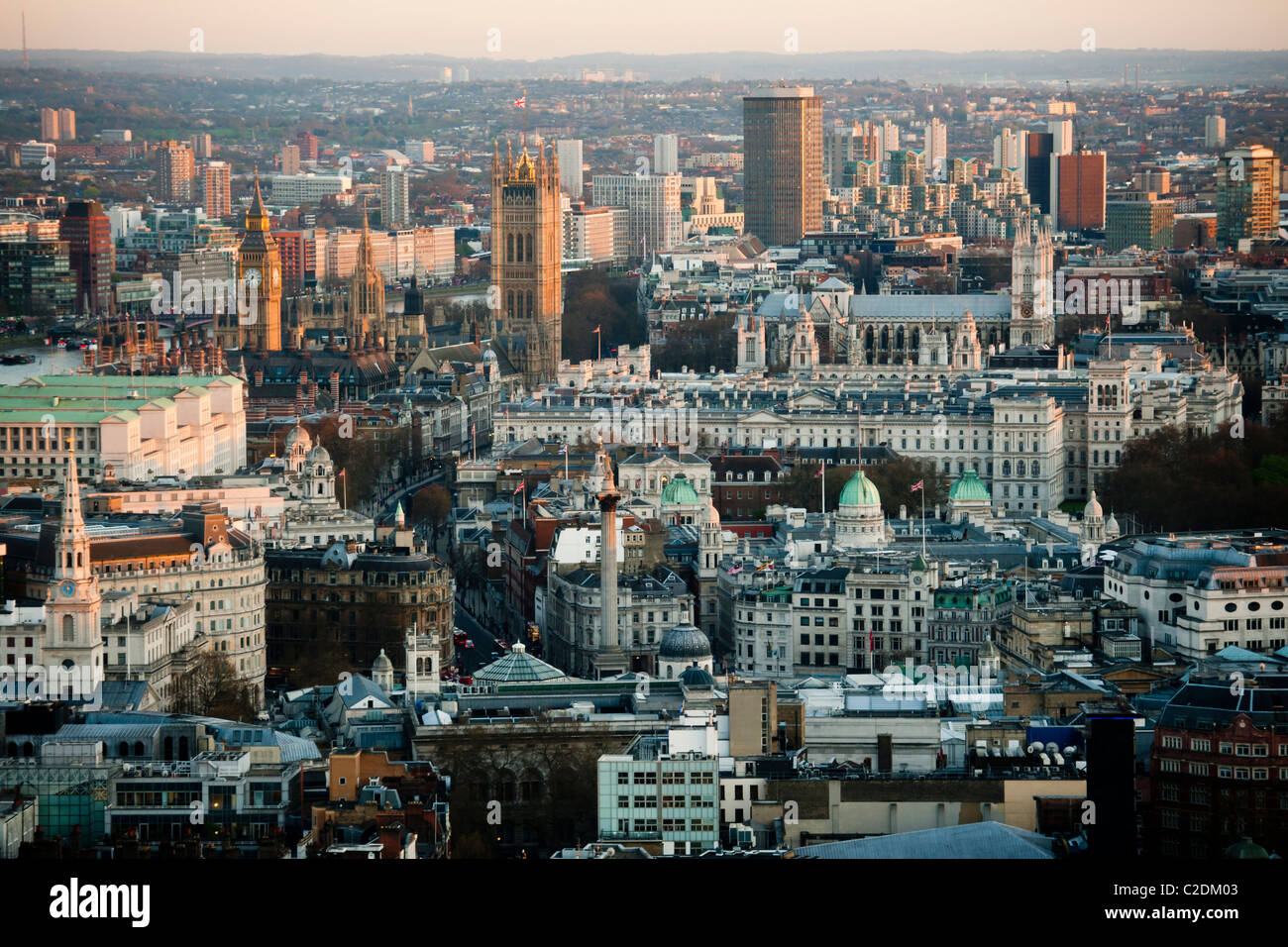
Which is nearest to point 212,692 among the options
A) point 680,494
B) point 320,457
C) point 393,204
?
point 320,457

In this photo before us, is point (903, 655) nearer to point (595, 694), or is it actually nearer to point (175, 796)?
point (595, 694)

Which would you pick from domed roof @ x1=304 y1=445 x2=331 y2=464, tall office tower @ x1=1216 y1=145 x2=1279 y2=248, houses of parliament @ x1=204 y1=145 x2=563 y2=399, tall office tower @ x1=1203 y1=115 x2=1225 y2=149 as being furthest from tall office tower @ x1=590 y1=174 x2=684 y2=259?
domed roof @ x1=304 y1=445 x2=331 y2=464

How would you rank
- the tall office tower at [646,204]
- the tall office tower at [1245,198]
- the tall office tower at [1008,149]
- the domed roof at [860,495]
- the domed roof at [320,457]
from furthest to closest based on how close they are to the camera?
the tall office tower at [1008,149] → the tall office tower at [646,204] → the tall office tower at [1245,198] → the domed roof at [320,457] → the domed roof at [860,495]

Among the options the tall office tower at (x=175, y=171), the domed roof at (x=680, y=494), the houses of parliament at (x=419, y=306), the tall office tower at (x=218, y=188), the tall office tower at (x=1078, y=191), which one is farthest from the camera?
the tall office tower at (x=1078, y=191)

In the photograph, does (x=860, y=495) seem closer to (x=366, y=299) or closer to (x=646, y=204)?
(x=366, y=299)

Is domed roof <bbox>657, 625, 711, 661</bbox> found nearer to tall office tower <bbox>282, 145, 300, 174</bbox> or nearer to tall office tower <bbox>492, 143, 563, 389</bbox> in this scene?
tall office tower <bbox>492, 143, 563, 389</bbox>

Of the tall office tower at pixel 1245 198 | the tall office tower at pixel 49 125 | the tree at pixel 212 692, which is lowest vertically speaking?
the tree at pixel 212 692

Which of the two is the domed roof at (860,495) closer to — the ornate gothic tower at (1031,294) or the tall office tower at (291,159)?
the ornate gothic tower at (1031,294)

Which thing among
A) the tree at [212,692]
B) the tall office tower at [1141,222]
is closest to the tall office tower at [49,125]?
the tree at [212,692]
